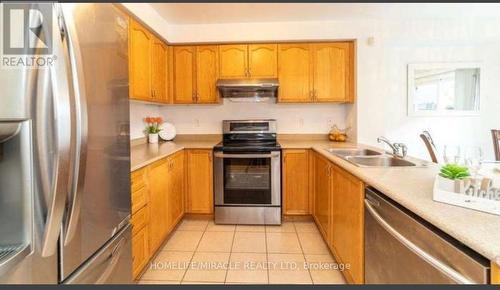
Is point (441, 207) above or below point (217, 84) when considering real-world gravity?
below

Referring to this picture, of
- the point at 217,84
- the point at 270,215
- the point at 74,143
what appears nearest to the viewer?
the point at 74,143

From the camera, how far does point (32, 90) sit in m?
0.81

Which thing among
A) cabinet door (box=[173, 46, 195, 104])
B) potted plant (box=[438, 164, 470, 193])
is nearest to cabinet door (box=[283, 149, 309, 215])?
cabinet door (box=[173, 46, 195, 104])

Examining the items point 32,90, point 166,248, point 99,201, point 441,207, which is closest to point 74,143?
point 32,90

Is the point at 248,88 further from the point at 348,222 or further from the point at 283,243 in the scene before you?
the point at 348,222

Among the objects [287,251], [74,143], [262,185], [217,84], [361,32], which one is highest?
[361,32]

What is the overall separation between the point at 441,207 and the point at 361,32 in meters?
2.82

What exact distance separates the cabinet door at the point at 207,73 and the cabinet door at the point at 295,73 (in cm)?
80

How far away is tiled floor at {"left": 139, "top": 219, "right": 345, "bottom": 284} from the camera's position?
6.86 feet

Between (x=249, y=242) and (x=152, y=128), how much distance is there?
6.05 ft

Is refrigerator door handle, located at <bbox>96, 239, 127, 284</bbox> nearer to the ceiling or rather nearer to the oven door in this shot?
the oven door

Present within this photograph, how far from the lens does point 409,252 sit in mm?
1152

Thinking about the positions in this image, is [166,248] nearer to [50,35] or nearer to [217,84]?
[217,84]

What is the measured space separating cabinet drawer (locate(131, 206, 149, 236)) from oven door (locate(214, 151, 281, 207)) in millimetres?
1113
